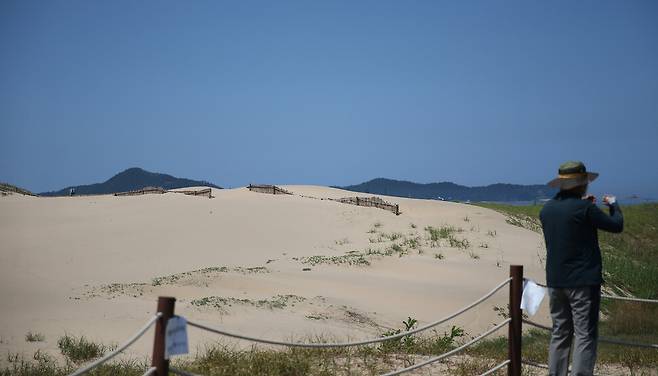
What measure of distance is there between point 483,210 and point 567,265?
30.8 metres

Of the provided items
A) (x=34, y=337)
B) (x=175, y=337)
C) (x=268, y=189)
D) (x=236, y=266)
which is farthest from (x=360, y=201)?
(x=175, y=337)

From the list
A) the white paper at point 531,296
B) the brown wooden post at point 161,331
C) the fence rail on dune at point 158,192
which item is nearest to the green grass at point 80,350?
the brown wooden post at point 161,331

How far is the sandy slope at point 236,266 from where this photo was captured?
480 inches

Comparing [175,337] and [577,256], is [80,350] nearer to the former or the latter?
[175,337]

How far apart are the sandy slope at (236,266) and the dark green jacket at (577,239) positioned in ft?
17.8

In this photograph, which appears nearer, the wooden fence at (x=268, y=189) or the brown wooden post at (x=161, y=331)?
the brown wooden post at (x=161, y=331)

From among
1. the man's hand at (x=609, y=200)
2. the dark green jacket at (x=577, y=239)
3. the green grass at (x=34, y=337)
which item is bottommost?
the green grass at (x=34, y=337)

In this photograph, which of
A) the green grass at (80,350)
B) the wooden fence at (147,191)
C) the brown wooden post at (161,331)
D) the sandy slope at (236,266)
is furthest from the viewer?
the wooden fence at (147,191)

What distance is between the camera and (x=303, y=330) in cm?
1141

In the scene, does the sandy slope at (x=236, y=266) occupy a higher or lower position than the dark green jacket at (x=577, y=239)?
lower

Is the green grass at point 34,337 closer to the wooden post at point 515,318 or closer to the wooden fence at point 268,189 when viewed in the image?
the wooden post at point 515,318

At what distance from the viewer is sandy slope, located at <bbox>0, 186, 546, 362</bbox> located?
1220cm

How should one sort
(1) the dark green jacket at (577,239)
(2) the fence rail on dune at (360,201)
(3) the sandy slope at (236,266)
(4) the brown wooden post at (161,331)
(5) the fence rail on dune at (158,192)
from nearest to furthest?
(4) the brown wooden post at (161,331) → (1) the dark green jacket at (577,239) → (3) the sandy slope at (236,266) → (2) the fence rail on dune at (360,201) → (5) the fence rail on dune at (158,192)

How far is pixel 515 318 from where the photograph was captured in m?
7.02
